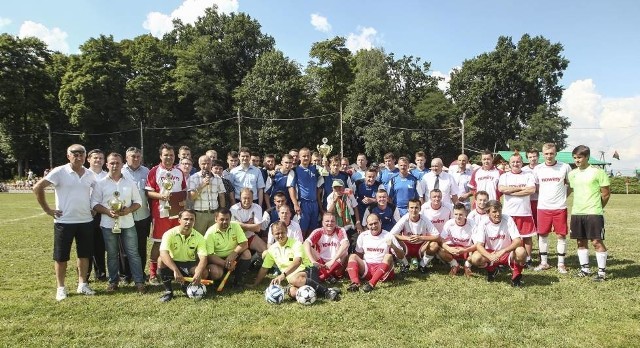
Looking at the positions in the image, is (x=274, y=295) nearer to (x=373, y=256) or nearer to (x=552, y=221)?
(x=373, y=256)

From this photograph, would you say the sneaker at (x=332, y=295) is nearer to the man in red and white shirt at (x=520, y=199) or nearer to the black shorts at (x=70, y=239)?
the black shorts at (x=70, y=239)

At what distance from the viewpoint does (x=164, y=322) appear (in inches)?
194

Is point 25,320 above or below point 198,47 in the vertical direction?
below

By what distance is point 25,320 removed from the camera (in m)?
5.09

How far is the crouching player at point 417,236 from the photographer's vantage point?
7.14m

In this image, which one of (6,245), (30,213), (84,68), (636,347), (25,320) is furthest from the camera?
(84,68)

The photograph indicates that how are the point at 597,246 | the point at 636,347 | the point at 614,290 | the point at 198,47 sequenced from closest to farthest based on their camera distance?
the point at 636,347 → the point at 614,290 → the point at 597,246 → the point at 198,47

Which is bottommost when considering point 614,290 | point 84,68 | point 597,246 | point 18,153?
point 614,290

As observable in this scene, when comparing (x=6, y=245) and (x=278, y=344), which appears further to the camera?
(x=6, y=245)

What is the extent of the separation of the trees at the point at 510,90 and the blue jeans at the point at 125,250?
158ft

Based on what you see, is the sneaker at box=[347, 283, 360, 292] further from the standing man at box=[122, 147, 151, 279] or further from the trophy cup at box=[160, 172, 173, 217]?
the standing man at box=[122, 147, 151, 279]

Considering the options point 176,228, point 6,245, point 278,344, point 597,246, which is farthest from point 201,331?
point 6,245

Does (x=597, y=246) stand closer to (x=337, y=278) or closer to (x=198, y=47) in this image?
(x=337, y=278)

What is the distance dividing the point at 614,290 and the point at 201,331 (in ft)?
18.0
